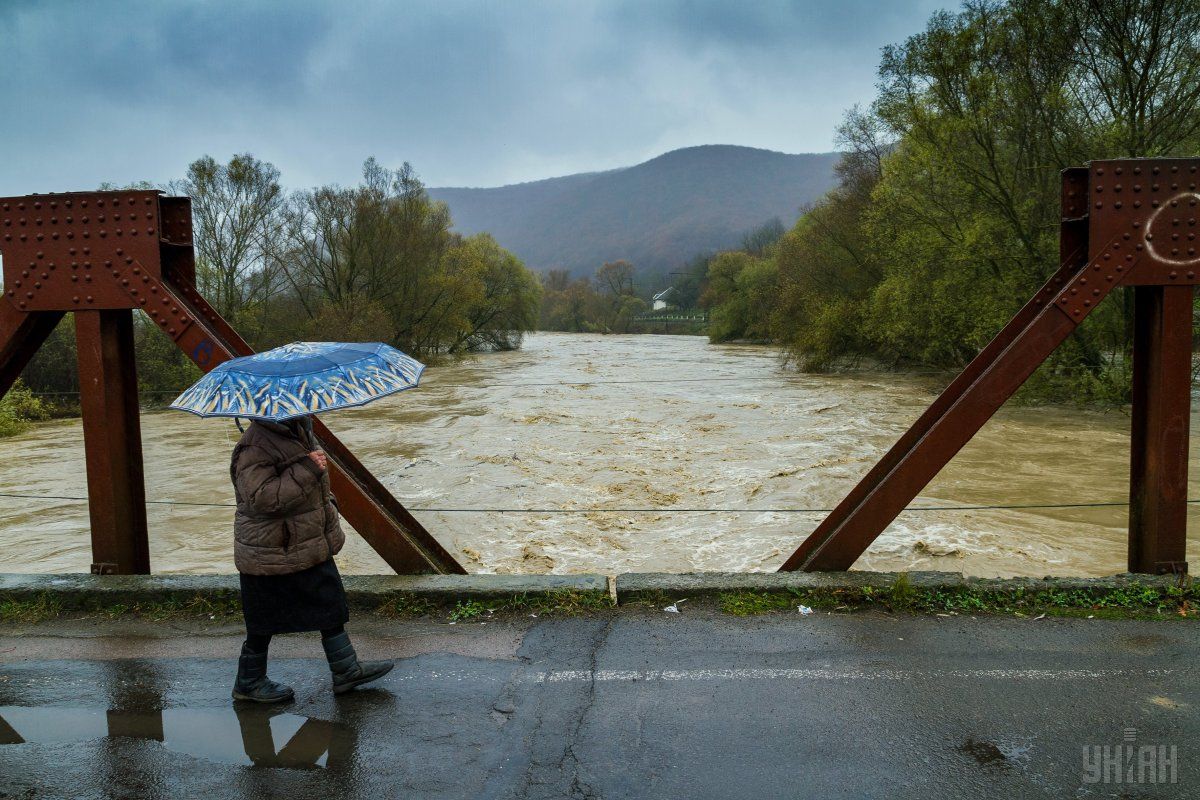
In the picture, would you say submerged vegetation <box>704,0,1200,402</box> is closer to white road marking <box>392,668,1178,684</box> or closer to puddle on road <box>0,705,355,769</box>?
white road marking <box>392,668,1178,684</box>

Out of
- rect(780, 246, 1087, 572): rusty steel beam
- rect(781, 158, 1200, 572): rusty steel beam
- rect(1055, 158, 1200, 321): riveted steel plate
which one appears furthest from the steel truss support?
rect(1055, 158, 1200, 321): riveted steel plate

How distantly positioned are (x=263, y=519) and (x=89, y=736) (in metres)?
1.18

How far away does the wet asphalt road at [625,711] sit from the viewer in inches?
132

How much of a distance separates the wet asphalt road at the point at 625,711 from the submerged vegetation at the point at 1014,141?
1928 centimetres

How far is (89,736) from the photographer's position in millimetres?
3787

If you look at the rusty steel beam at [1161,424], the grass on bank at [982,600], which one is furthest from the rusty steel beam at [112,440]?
the rusty steel beam at [1161,424]

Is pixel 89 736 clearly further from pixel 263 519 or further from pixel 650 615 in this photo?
pixel 650 615

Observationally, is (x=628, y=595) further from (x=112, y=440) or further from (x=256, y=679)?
(x=112, y=440)

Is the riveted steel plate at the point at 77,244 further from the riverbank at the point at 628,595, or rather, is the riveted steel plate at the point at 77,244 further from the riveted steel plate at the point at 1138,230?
the riveted steel plate at the point at 1138,230

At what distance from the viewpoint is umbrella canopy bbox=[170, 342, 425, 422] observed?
376 cm

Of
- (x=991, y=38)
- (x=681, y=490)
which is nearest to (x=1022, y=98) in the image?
(x=991, y=38)

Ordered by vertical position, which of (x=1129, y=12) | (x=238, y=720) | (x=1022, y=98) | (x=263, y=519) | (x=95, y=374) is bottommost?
(x=238, y=720)

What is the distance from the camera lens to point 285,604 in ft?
13.8

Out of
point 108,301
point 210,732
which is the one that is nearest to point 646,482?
point 108,301
